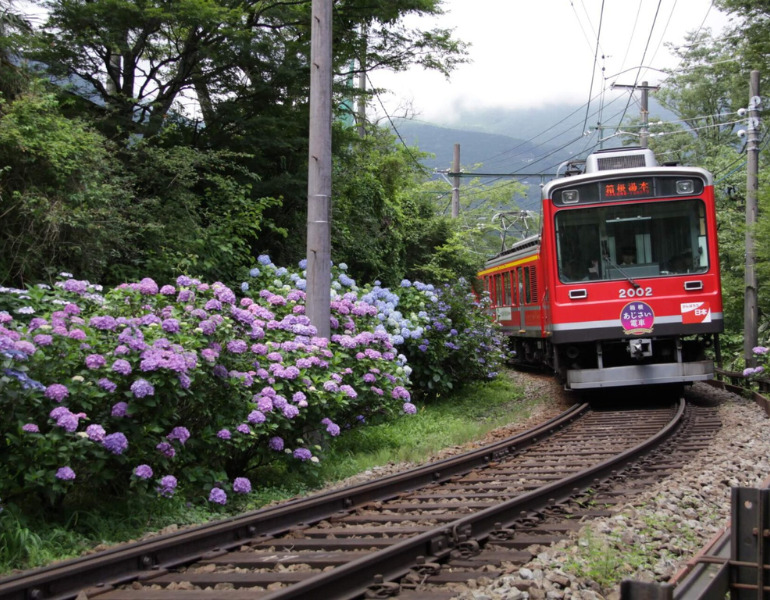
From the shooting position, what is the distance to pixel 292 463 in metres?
7.41

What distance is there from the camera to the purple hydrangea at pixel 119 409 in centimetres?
554

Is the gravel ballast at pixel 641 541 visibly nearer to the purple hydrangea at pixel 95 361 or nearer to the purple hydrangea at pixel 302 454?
the purple hydrangea at pixel 302 454

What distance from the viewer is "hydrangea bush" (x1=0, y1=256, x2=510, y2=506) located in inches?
207

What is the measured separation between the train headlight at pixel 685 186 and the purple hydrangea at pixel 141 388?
29.6ft

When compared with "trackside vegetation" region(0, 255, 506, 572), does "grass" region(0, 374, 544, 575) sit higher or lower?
lower

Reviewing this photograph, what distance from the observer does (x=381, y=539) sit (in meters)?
5.06

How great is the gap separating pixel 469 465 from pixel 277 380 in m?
2.12

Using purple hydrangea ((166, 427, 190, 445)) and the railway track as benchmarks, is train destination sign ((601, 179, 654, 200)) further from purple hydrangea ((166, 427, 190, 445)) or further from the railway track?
purple hydrangea ((166, 427, 190, 445))

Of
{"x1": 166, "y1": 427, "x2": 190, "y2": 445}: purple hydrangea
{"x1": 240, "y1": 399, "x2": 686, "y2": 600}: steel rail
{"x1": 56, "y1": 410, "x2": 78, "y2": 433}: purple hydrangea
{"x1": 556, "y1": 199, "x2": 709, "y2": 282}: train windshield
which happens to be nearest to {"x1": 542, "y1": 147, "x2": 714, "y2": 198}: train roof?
{"x1": 556, "y1": 199, "x2": 709, "y2": 282}: train windshield

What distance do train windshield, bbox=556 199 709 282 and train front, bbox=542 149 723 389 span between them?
1cm

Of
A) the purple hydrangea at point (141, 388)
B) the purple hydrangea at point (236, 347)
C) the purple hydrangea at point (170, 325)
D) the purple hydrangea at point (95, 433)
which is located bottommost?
the purple hydrangea at point (95, 433)

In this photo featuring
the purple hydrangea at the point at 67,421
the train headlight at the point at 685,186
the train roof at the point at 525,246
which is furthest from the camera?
the train roof at the point at 525,246

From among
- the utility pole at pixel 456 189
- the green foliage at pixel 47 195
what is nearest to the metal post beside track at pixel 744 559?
the green foliage at pixel 47 195

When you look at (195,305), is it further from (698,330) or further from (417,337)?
(698,330)
